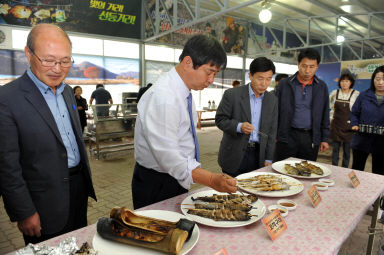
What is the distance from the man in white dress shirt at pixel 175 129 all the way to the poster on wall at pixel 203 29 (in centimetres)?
743

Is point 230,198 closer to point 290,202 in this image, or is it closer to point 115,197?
point 290,202

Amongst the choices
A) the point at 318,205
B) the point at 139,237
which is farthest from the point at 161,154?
the point at 318,205

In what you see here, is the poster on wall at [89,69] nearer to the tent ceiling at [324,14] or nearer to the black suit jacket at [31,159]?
the tent ceiling at [324,14]

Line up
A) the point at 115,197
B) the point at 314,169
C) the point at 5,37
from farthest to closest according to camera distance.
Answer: the point at 5,37
the point at 115,197
the point at 314,169

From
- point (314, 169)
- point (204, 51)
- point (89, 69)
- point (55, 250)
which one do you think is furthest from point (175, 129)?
point (89, 69)

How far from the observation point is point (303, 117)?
262 centimetres

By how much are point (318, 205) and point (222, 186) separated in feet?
2.07

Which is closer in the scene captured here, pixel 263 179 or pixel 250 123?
pixel 263 179

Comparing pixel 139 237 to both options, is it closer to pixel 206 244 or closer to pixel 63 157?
pixel 206 244

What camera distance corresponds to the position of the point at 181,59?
138cm

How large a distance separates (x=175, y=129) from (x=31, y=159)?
30.7 inches

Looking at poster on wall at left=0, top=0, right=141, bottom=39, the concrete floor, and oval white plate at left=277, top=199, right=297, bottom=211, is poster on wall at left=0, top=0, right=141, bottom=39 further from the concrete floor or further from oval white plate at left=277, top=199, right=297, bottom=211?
oval white plate at left=277, top=199, right=297, bottom=211

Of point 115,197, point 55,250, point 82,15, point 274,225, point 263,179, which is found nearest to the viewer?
point 55,250

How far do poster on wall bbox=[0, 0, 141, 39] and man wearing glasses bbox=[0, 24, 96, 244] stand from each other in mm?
6716
